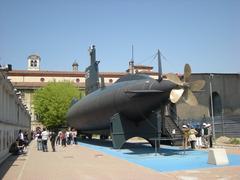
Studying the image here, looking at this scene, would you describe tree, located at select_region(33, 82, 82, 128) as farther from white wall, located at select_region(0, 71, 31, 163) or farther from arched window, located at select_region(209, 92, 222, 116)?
white wall, located at select_region(0, 71, 31, 163)

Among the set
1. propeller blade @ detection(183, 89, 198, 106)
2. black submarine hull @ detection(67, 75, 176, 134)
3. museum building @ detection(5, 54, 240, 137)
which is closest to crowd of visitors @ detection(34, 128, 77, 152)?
black submarine hull @ detection(67, 75, 176, 134)

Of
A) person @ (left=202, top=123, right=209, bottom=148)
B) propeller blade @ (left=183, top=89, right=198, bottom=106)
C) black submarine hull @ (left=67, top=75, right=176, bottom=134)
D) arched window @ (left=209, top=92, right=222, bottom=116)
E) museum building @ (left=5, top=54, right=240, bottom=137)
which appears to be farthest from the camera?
arched window @ (left=209, top=92, right=222, bottom=116)

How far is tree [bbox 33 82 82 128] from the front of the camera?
6612 centimetres

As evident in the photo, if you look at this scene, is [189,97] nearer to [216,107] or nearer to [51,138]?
[51,138]

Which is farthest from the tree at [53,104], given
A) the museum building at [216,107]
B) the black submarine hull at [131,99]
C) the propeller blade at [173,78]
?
the propeller blade at [173,78]

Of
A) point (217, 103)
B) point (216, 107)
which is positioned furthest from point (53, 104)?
Answer: point (217, 103)

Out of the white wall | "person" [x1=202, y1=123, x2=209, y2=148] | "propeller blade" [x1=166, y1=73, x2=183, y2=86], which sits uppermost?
"propeller blade" [x1=166, y1=73, x2=183, y2=86]

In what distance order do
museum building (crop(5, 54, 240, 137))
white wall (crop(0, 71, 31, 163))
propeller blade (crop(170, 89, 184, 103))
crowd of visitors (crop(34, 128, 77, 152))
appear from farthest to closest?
museum building (crop(5, 54, 240, 137)) → crowd of visitors (crop(34, 128, 77, 152)) → white wall (crop(0, 71, 31, 163)) → propeller blade (crop(170, 89, 184, 103))

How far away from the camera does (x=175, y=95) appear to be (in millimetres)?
16734

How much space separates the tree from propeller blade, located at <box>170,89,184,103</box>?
5076 centimetres

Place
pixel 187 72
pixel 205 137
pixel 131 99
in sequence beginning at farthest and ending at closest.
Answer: pixel 205 137
pixel 131 99
pixel 187 72

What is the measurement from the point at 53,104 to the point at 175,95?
5223 centimetres

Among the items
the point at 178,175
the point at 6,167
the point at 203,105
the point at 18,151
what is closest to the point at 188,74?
the point at 178,175

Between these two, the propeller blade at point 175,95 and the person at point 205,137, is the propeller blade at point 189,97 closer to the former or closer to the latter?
the propeller blade at point 175,95
